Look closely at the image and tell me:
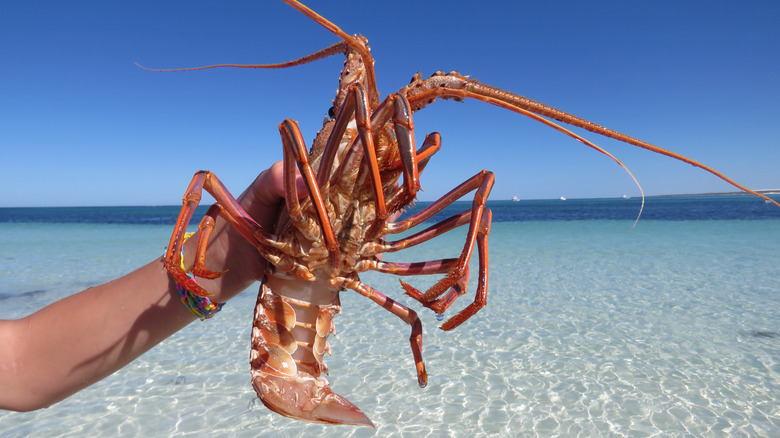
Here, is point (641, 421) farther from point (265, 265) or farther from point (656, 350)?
point (265, 265)

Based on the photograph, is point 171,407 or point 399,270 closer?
point 399,270

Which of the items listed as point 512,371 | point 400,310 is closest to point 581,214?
point 512,371

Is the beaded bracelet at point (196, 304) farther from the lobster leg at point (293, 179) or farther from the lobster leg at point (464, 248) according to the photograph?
the lobster leg at point (464, 248)

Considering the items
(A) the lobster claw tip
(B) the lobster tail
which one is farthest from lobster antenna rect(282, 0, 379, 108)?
(A) the lobster claw tip

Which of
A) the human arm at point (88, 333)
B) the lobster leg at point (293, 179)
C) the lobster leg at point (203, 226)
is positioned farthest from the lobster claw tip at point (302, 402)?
the lobster leg at point (293, 179)

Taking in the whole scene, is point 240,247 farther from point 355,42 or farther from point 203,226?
point 355,42

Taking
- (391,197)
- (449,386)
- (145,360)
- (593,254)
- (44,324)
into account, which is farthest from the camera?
(593,254)

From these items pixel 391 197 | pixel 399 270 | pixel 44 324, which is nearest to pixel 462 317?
pixel 399 270
